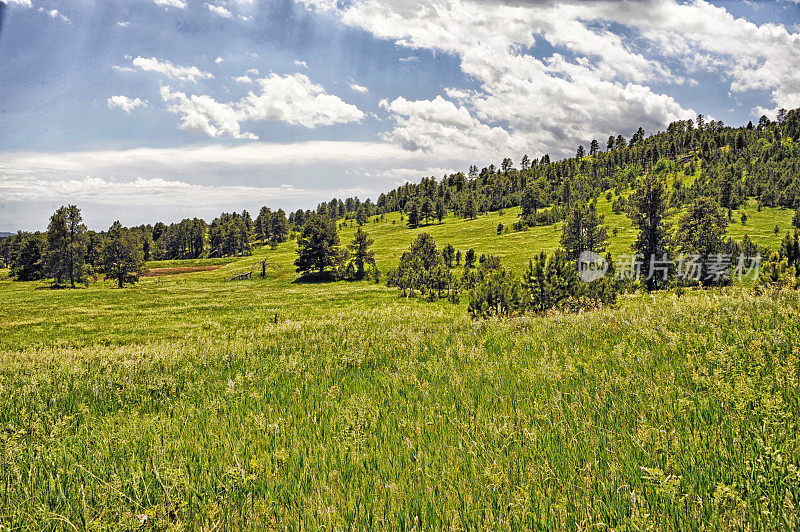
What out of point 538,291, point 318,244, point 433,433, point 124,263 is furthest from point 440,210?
point 433,433

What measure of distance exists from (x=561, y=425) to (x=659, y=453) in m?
0.75

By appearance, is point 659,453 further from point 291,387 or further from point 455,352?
point 291,387

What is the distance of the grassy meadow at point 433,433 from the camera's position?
2420 millimetres

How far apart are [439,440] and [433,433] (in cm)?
17

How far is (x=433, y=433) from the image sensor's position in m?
3.55

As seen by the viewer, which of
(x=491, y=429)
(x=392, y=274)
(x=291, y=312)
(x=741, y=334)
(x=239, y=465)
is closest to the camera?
(x=239, y=465)

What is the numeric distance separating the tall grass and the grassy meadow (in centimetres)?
2

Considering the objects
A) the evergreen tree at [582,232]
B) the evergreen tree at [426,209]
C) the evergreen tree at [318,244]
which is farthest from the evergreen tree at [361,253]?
the evergreen tree at [426,209]

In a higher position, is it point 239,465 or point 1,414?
point 239,465

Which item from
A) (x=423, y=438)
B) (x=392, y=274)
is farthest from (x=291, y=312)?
(x=423, y=438)

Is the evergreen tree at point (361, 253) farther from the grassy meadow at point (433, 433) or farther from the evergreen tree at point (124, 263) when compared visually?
the grassy meadow at point (433, 433)

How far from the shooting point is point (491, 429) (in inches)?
131

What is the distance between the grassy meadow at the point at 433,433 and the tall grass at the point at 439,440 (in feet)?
0.07

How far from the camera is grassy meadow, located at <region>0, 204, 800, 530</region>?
2420 millimetres
